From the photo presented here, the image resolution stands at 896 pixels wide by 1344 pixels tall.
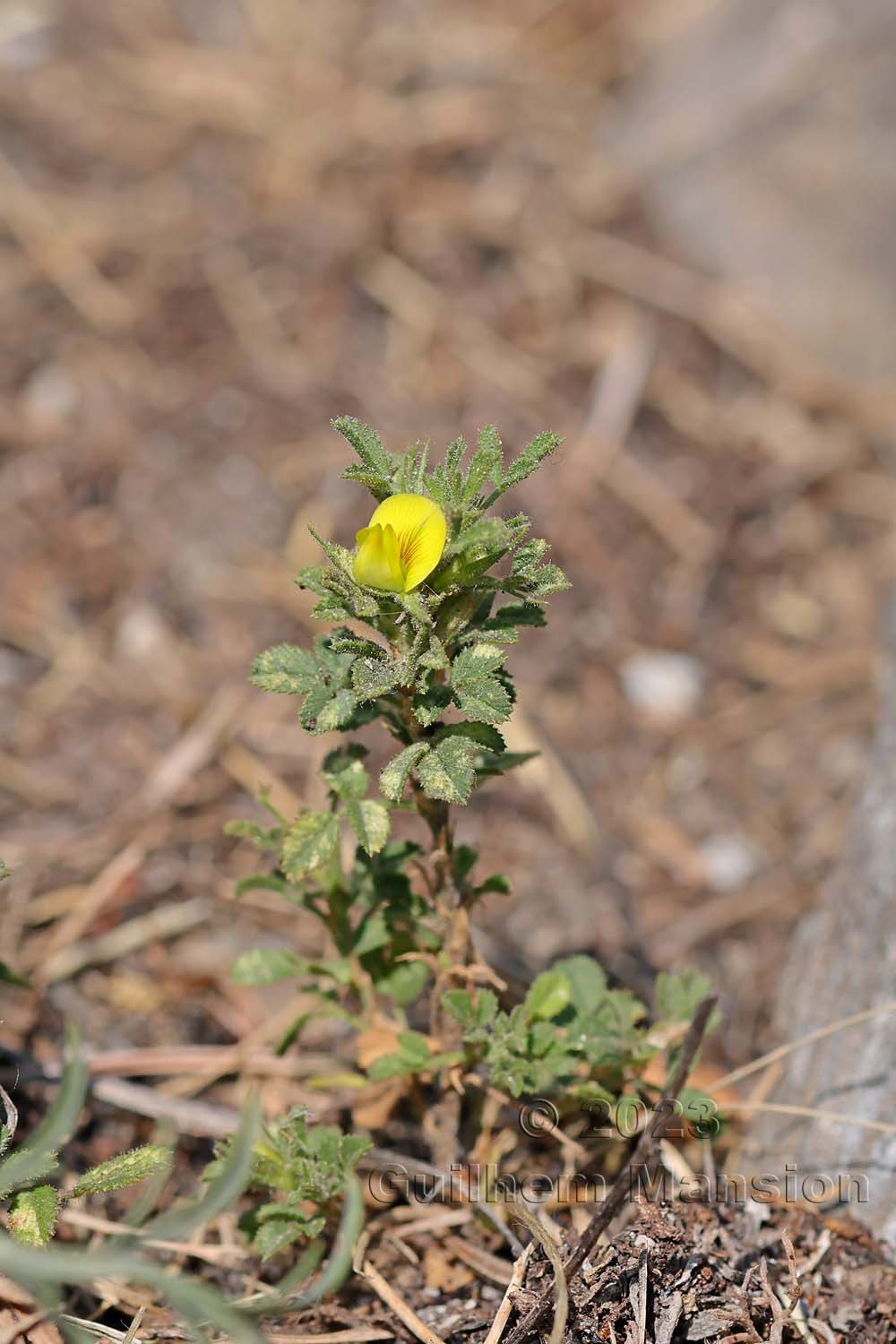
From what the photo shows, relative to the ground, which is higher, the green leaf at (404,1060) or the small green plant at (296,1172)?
the green leaf at (404,1060)

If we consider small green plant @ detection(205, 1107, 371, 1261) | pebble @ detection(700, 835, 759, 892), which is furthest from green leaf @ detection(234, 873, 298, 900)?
pebble @ detection(700, 835, 759, 892)

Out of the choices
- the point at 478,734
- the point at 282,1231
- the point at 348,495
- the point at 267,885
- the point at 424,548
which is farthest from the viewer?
the point at 348,495

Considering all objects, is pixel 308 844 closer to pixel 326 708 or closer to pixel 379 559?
pixel 326 708

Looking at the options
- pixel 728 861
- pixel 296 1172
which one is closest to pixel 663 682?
pixel 728 861

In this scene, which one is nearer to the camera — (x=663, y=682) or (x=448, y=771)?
(x=448, y=771)

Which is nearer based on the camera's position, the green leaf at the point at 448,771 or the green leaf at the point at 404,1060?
the green leaf at the point at 448,771

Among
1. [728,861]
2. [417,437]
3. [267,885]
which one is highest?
[417,437]

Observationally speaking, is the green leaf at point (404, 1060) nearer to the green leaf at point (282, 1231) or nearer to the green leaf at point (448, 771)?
the green leaf at point (282, 1231)

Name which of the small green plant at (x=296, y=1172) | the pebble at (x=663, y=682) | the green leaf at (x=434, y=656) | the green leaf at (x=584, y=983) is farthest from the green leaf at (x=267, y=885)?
the pebble at (x=663, y=682)

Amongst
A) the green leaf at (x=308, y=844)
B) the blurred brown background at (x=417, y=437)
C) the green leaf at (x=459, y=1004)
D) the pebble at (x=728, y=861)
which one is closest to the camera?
the green leaf at (x=308, y=844)
